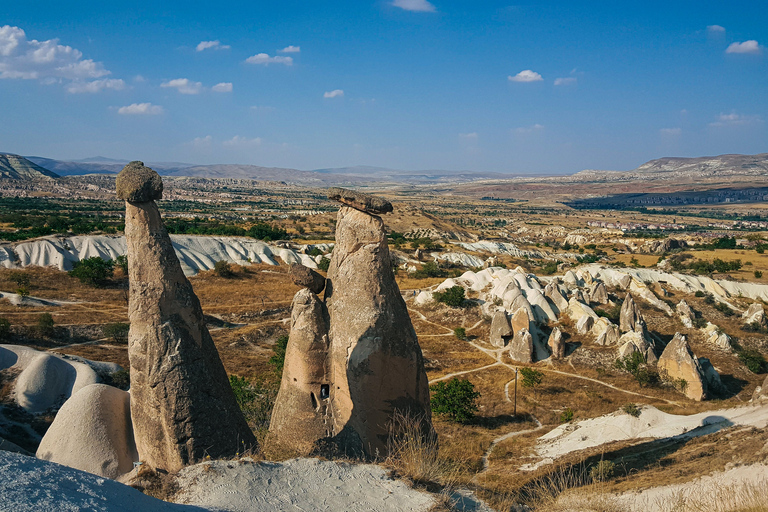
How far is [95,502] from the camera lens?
4312 mm

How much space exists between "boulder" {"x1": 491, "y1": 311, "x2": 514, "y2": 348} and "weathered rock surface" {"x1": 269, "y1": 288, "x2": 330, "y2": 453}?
23033 millimetres

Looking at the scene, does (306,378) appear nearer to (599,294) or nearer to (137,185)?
(137,185)

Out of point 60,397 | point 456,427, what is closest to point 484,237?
point 456,427

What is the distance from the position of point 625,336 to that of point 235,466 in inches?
1047

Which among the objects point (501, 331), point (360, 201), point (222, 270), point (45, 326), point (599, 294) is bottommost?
point (501, 331)

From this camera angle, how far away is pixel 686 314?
32.1 metres

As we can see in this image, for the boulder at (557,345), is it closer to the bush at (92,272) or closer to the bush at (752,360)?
the bush at (752,360)

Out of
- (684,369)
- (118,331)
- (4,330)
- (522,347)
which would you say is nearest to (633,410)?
(684,369)

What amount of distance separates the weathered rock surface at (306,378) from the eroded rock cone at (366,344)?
0.77 feet

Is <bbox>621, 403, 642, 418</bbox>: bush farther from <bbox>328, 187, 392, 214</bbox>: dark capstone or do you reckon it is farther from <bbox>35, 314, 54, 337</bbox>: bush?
<bbox>35, 314, 54, 337</bbox>: bush

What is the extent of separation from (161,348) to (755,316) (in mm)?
36411

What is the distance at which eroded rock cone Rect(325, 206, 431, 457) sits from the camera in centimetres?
824

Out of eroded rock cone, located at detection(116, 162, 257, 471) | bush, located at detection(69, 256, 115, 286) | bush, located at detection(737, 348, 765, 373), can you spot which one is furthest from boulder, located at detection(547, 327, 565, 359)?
bush, located at detection(69, 256, 115, 286)

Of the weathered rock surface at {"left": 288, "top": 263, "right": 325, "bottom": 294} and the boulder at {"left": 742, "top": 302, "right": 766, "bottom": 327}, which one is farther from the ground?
the weathered rock surface at {"left": 288, "top": 263, "right": 325, "bottom": 294}
